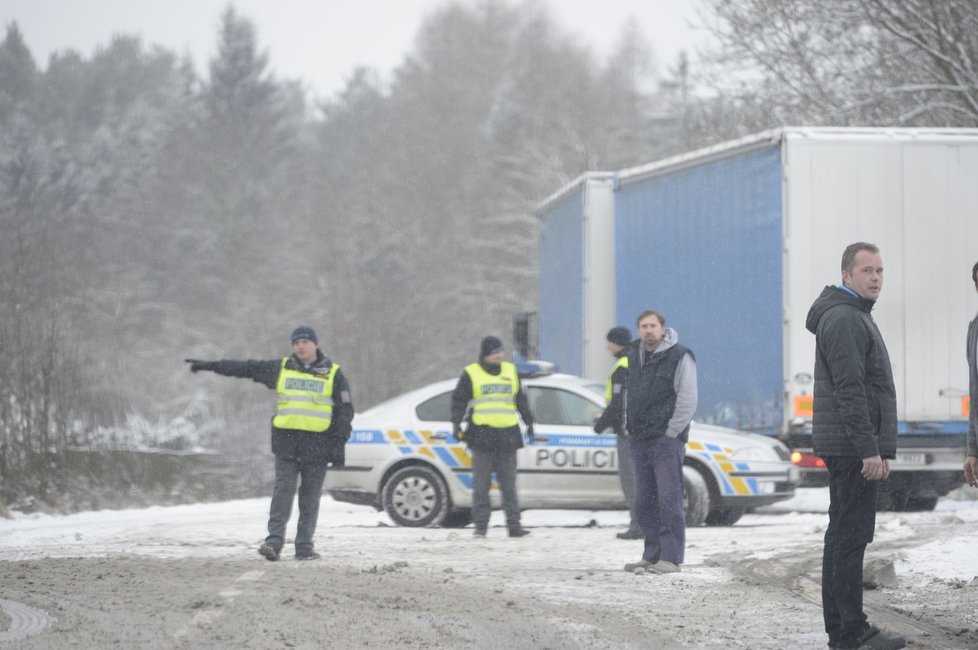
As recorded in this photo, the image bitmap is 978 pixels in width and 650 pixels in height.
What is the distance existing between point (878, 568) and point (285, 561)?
13.1 ft

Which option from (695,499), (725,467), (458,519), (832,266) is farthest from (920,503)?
(458,519)

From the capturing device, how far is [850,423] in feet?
20.5

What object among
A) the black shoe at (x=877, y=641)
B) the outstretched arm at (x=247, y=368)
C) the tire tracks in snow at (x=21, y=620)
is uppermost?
the outstretched arm at (x=247, y=368)

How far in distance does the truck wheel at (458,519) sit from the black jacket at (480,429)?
1.52m

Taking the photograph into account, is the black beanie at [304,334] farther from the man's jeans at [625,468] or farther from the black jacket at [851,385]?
the black jacket at [851,385]

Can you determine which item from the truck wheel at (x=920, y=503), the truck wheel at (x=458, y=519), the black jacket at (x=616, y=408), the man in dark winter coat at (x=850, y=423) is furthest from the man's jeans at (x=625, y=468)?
the man in dark winter coat at (x=850, y=423)

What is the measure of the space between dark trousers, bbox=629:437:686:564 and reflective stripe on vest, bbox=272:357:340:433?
7.52ft

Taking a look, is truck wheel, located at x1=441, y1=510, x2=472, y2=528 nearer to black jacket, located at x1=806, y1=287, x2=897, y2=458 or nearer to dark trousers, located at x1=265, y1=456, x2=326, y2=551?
dark trousers, located at x1=265, y1=456, x2=326, y2=551

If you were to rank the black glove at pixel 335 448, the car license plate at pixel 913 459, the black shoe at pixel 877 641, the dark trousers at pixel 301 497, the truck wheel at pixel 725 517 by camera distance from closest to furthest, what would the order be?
the black shoe at pixel 877 641
the dark trousers at pixel 301 497
the black glove at pixel 335 448
the car license plate at pixel 913 459
the truck wheel at pixel 725 517

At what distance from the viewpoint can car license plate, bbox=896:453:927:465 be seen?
44.7 ft

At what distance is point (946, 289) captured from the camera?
1335cm

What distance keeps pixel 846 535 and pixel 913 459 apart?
7.56 metres

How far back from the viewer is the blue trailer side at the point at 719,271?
44.3ft

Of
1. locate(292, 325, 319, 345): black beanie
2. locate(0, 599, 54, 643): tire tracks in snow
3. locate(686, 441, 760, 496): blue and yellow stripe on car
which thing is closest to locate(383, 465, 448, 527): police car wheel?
locate(686, 441, 760, 496): blue and yellow stripe on car
